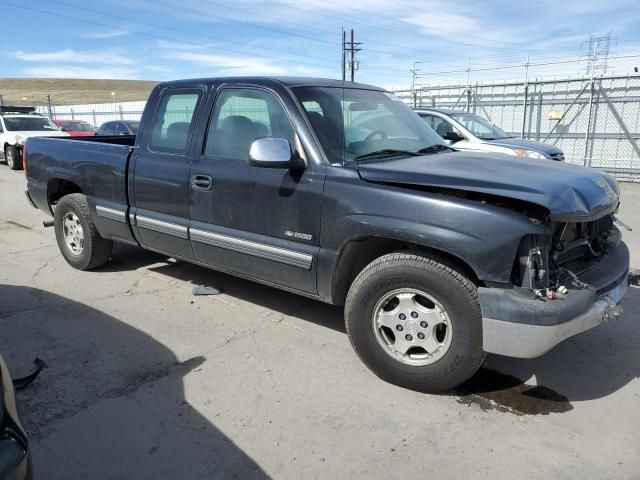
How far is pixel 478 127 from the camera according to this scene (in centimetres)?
1095

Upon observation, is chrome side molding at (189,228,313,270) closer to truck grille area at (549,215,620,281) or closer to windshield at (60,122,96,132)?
truck grille area at (549,215,620,281)

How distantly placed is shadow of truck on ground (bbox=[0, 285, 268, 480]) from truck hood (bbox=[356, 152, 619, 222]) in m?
1.84

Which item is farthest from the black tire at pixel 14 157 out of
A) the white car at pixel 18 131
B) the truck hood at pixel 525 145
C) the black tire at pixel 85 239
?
the truck hood at pixel 525 145

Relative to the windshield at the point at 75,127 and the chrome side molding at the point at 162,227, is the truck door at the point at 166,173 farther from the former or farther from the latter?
the windshield at the point at 75,127

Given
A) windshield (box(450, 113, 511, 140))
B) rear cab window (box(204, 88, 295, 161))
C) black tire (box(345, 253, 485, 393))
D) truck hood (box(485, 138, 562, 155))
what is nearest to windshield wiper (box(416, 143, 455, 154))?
rear cab window (box(204, 88, 295, 161))

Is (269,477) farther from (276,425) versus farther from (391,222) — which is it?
(391,222)

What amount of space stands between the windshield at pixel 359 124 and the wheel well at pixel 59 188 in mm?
3195

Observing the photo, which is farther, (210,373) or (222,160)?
(222,160)

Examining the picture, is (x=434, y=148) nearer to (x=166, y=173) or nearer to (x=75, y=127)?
(x=166, y=173)

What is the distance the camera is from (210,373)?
3551 millimetres

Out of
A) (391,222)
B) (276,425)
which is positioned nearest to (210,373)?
(276,425)

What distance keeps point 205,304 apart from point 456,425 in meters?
2.61

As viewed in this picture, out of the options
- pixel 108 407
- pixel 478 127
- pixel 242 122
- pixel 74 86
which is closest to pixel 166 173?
pixel 242 122

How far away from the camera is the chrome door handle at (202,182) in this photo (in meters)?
A: 4.16
